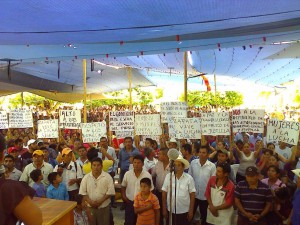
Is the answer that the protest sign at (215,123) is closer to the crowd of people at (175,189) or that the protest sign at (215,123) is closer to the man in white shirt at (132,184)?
the crowd of people at (175,189)

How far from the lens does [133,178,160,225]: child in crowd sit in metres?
4.82

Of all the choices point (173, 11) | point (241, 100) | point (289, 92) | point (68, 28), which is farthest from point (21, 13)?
point (241, 100)

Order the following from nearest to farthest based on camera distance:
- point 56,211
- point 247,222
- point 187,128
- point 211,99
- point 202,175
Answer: point 56,211 → point 247,222 → point 202,175 → point 187,128 → point 211,99

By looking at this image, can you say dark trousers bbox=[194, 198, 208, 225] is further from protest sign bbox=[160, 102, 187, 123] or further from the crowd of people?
protest sign bbox=[160, 102, 187, 123]

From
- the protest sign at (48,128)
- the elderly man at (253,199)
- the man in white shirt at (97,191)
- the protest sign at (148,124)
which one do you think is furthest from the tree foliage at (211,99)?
the elderly man at (253,199)

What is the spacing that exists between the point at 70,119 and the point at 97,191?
358 centimetres

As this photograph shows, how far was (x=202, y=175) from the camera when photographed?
5.65 meters

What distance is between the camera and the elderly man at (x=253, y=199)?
15.3 ft

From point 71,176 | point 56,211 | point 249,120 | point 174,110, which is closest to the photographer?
point 56,211

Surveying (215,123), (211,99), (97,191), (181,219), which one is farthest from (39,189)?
(211,99)

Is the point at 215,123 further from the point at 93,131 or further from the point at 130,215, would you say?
the point at 130,215

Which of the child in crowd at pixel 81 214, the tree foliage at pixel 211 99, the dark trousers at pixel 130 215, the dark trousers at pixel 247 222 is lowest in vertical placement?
the dark trousers at pixel 130 215

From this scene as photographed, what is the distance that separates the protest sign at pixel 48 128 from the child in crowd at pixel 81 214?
379 centimetres

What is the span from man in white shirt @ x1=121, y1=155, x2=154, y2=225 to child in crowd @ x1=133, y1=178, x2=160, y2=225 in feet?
1.52
